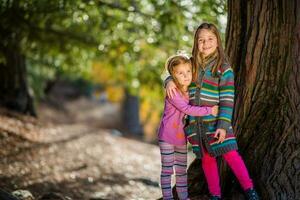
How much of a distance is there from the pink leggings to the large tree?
0.80 ft

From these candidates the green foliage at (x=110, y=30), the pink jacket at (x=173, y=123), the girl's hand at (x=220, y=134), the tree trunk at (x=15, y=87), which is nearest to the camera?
the girl's hand at (x=220, y=134)

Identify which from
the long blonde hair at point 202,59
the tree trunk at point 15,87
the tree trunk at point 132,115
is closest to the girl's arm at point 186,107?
the long blonde hair at point 202,59

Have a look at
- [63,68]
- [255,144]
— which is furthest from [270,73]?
[63,68]

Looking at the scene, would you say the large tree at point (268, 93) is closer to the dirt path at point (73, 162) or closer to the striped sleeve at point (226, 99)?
the striped sleeve at point (226, 99)

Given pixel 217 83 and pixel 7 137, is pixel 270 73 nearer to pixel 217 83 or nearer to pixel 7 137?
pixel 217 83

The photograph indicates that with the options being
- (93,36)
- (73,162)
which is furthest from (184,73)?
(93,36)

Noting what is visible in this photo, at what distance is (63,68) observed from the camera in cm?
1307

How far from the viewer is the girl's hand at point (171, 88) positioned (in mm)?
4820

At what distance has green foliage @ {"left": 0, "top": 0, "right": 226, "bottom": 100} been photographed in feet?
28.1

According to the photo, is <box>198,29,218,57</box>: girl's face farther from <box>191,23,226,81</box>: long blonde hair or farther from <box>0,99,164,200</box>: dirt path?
<box>0,99,164,200</box>: dirt path

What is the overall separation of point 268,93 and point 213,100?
70 cm

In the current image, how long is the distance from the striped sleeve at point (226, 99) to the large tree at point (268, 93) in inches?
19.9

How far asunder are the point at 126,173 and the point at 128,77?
430 centimetres

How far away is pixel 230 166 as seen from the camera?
486cm
